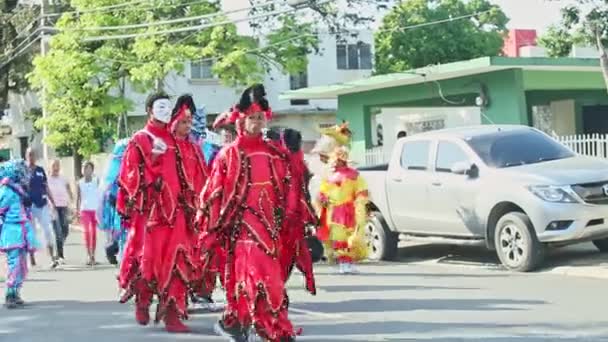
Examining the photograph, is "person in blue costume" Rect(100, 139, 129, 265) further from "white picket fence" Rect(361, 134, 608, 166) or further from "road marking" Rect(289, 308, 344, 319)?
"white picket fence" Rect(361, 134, 608, 166)

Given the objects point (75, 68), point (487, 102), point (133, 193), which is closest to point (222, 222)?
point (133, 193)

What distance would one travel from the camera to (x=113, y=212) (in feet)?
39.0

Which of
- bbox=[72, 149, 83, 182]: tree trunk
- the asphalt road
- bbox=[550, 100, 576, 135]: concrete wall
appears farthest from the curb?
bbox=[72, 149, 83, 182]: tree trunk

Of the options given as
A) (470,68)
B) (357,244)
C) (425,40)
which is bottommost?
(357,244)

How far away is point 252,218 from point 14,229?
4763 millimetres

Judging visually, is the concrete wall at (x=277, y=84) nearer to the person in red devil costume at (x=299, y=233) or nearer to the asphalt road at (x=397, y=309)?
the asphalt road at (x=397, y=309)

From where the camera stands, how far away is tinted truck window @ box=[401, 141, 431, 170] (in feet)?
48.9

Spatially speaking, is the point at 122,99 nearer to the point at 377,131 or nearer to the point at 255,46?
the point at 255,46

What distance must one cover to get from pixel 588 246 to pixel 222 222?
8.86 m

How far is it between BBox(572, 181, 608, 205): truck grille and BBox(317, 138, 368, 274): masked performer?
107 inches

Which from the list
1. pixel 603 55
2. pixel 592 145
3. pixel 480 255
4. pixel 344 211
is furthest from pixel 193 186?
pixel 592 145

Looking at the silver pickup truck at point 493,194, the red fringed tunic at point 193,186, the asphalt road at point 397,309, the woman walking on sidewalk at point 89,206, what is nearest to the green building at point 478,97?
the silver pickup truck at point 493,194

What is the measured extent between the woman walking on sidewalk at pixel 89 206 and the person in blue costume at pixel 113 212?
209 inches

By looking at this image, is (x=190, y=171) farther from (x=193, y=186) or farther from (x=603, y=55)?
(x=603, y=55)
